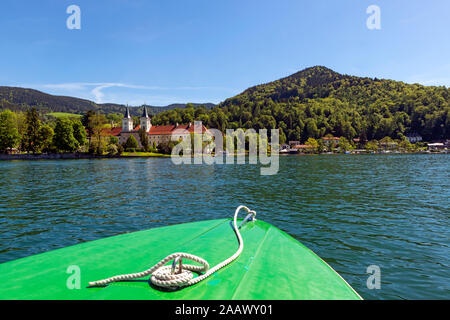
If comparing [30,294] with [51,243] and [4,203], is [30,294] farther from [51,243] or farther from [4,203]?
[4,203]

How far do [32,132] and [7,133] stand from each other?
7222mm

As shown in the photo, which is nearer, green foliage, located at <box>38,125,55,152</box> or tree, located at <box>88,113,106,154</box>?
green foliage, located at <box>38,125,55,152</box>

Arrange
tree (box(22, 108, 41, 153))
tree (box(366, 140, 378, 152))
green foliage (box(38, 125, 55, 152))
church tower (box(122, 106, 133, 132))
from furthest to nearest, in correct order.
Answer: tree (box(366, 140, 378, 152)) → church tower (box(122, 106, 133, 132)) → tree (box(22, 108, 41, 153)) → green foliage (box(38, 125, 55, 152))

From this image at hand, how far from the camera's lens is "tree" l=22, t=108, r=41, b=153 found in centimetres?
9619

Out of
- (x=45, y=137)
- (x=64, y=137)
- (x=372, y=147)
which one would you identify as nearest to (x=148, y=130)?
(x=45, y=137)

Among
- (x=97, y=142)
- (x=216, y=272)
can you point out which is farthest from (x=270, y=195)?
(x=97, y=142)

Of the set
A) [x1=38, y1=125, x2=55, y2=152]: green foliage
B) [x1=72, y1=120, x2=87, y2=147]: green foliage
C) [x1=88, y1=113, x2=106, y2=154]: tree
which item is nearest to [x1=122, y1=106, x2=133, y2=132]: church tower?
[x1=88, y1=113, x2=106, y2=154]: tree

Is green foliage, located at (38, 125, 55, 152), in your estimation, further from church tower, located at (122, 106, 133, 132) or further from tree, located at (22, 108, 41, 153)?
church tower, located at (122, 106, 133, 132)

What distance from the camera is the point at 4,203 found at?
1795 cm

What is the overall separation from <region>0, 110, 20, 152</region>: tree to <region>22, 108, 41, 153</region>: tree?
3.24 meters

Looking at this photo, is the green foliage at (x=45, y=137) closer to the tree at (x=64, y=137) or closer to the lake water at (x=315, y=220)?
the tree at (x=64, y=137)

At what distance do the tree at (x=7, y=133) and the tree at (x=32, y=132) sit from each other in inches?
128

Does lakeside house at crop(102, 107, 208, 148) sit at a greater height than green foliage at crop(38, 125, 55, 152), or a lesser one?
greater
